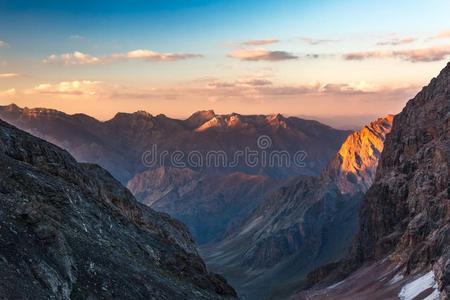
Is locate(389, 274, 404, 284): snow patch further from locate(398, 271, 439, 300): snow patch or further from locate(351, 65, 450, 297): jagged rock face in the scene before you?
locate(398, 271, 439, 300): snow patch

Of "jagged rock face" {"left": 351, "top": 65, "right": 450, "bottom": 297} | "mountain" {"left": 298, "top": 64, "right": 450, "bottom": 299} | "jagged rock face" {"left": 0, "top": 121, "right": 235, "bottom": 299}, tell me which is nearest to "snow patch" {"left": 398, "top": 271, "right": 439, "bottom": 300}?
"mountain" {"left": 298, "top": 64, "right": 450, "bottom": 299}

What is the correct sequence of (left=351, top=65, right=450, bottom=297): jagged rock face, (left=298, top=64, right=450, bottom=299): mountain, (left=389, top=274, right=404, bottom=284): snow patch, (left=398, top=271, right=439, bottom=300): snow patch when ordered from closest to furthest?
1. (left=398, top=271, right=439, bottom=300): snow patch
2. (left=298, top=64, right=450, bottom=299): mountain
3. (left=389, top=274, right=404, bottom=284): snow patch
4. (left=351, top=65, right=450, bottom=297): jagged rock face

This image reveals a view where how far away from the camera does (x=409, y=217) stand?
14975cm

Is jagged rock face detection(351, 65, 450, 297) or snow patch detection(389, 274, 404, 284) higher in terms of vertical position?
jagged rock face detection(351, 65, 450, 297)

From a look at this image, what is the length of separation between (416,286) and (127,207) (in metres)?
47.5

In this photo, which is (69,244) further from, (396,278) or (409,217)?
(409,217)

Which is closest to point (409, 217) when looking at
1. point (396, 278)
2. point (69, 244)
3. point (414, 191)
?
point (414, 191)

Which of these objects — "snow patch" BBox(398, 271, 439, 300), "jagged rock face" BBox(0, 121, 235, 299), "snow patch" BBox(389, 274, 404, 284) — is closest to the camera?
"jagged rock face" BBox(0, 121, 235, 299)

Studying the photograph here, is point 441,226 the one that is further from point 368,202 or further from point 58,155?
point 58,155

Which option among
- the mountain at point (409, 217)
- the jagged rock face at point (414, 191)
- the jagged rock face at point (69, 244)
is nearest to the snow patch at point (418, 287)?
the mountain at point (409, 217)

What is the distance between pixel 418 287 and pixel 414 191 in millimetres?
55631

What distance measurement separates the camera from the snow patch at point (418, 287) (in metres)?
90.0

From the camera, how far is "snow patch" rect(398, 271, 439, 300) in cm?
9000

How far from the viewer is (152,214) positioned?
86.1m
